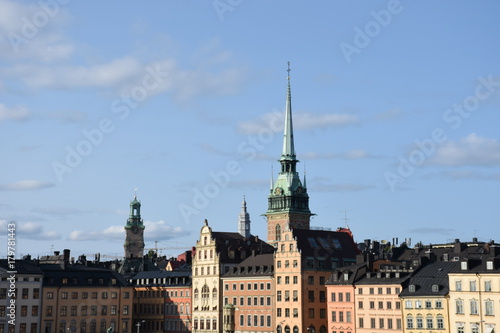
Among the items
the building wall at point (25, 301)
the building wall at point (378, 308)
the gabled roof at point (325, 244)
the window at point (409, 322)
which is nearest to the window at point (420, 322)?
the window at point (409, 322)

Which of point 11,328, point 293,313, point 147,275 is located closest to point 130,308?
point 147,275

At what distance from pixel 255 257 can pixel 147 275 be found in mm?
36879

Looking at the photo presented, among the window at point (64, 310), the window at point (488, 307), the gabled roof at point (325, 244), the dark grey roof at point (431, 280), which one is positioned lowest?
the window at point (488, 307)

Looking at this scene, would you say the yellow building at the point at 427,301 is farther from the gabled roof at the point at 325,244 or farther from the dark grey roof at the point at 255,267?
the dark grey roof at the point at 255,267

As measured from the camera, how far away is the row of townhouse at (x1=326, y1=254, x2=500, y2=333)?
122438mm

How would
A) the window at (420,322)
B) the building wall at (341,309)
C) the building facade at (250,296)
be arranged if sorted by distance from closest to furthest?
the window at (420,322) < the building wall at (341,309) < the building facade at (250,296)

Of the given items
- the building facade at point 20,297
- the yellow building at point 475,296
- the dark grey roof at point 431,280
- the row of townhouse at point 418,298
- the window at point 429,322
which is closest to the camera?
the yellow building at point 475,296

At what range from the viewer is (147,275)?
639 feet

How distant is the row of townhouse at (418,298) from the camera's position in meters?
122

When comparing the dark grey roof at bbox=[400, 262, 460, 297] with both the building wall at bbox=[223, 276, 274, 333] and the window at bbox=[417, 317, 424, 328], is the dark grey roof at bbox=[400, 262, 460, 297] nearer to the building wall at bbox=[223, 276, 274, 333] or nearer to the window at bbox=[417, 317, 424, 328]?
the window at bbox=[417, 317, 424, 328]

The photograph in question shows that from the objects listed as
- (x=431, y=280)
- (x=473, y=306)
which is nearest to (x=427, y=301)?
(x=431, y=280)

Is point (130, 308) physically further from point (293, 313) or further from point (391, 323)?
point (391, 323)

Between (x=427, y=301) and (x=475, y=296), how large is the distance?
29.5 feet

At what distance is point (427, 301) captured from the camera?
5108 inches
